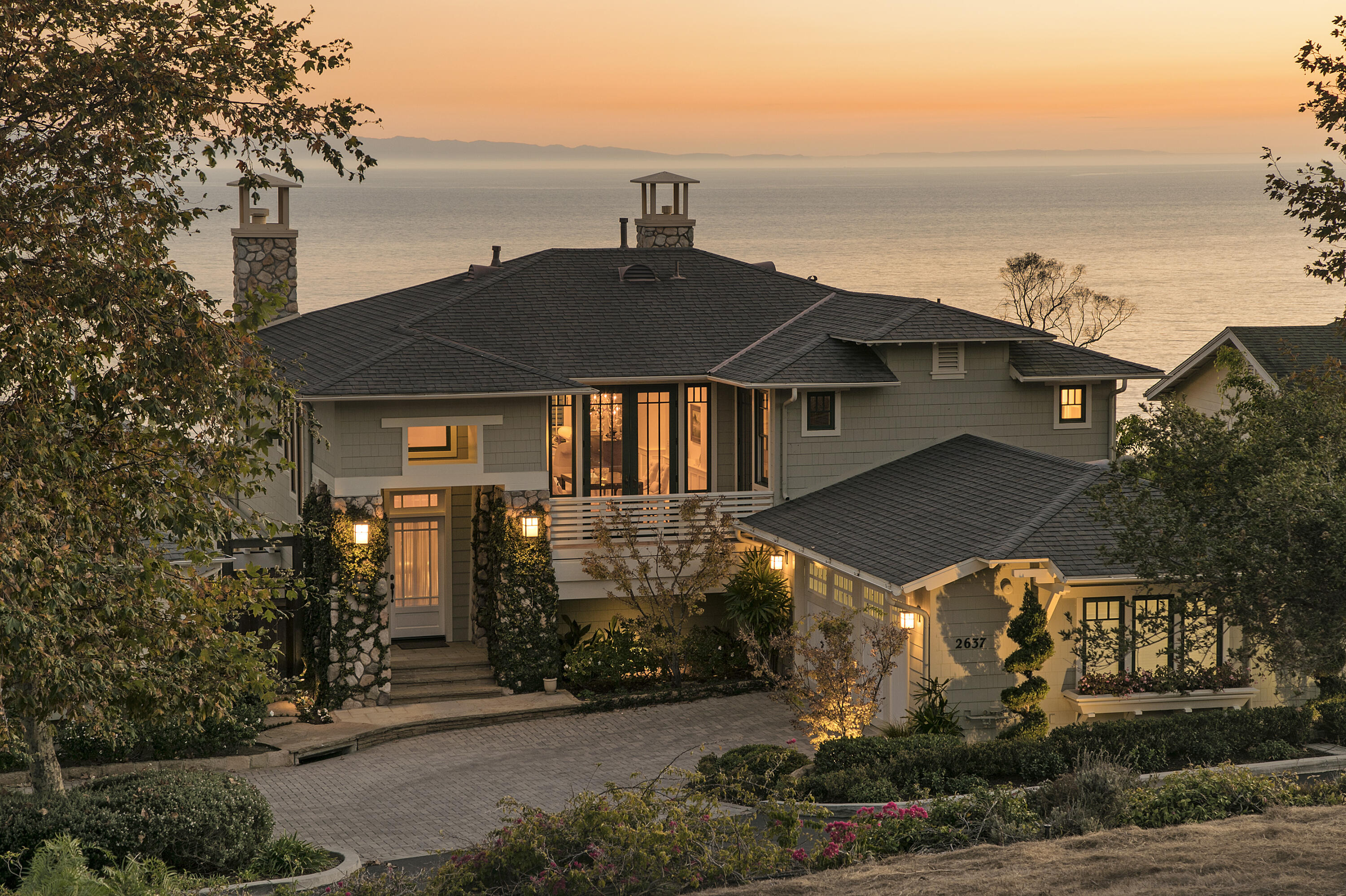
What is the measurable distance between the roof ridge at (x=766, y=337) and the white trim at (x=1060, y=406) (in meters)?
4.32

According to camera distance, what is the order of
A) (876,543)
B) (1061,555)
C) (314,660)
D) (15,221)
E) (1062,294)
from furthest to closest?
1. (1062,294)
2. (314,660)
3. (876,543)
4. (1061,555)
5. (15,221)

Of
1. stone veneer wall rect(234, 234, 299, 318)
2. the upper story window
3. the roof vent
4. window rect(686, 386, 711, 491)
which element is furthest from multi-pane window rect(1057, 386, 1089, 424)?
stone veneer wall rect(234, 234, 299, 318)

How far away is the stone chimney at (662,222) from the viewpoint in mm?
31984

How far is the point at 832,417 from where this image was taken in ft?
83.1

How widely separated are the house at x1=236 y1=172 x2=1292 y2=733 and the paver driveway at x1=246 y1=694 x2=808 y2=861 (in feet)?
7.51

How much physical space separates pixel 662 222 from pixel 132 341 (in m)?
20.1

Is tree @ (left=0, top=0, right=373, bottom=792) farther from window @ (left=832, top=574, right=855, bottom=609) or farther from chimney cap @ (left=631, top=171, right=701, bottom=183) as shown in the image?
chimney cap @ (left=631, top=171, right=701, bottom=183)

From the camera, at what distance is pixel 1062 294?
88.6 m

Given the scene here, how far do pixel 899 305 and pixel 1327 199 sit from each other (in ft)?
31.8

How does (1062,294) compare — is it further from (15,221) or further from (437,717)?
(15,221)

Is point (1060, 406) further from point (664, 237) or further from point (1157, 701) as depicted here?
point (664, 237)

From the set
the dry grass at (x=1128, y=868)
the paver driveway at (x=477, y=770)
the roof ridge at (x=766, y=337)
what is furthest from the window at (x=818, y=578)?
the dry grass at (x=1128, y=868)

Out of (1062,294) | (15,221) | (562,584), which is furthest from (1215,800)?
(1062,294)

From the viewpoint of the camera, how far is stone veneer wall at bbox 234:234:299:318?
2853 centimetres
